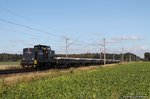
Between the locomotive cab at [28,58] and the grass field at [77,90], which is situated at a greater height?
the locomotive cab at [28,58]

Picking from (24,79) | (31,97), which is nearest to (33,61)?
(24,79)

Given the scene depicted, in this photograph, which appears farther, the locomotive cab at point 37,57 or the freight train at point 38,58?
the freight train at point 38,58

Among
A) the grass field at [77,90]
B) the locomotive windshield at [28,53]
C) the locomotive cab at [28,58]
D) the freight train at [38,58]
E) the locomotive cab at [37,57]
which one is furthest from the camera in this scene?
the locomotive windshield at [28,53]

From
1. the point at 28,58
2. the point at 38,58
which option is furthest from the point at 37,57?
the point at 28,58

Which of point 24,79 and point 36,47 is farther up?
point 36,47

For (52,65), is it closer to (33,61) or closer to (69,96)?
(33,61)

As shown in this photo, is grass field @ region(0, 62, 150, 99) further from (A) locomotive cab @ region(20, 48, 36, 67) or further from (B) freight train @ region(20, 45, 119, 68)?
(B) freight train @ region(20, 45, 119, 68)

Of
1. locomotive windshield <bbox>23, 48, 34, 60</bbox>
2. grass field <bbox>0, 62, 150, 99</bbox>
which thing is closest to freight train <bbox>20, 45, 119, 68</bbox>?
locomotive windshield <bbox>23, 48, 34, 60</bbox>

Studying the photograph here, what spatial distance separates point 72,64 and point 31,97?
210 ft

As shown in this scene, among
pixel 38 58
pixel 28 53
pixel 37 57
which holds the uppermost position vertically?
pixel 28 53

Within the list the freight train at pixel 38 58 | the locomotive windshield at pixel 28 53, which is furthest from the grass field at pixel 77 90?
the locomotive windshield at pixel 28 53

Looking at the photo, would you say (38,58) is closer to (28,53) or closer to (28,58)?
(28,58)

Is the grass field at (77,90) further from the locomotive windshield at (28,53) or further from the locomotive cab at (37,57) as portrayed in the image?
the locomotive windshield at (28,53)

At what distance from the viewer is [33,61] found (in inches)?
2290
